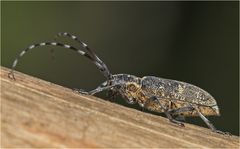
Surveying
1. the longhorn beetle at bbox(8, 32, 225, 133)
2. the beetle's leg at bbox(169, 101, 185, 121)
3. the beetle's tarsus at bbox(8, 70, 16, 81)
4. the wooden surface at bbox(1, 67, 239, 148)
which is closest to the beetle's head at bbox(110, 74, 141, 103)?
the longhorn beetle at bbox(8, 32, 225, 133)

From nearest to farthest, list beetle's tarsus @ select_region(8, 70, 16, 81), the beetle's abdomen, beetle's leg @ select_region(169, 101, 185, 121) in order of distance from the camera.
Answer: beetle's tarsus @ select_region(8, 70, 16, 81) < beetle's leg @ select_region(169, 101, 185, 121) < the beetle's abdomen

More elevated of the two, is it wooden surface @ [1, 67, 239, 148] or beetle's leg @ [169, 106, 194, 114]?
wooden surface @ [1, 67, 239, 148]

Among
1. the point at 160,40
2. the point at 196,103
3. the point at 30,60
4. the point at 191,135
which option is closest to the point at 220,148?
the point at 191,135

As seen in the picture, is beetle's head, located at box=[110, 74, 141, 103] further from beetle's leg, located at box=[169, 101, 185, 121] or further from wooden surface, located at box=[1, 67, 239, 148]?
wooden surface, located at box=[1, 67, 239, 148]

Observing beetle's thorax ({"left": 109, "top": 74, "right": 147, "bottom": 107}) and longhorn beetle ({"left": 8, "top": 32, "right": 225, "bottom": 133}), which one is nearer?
longhorn beetle ({"left": 8, "top": 32, "right": 225, "bottom": 133})

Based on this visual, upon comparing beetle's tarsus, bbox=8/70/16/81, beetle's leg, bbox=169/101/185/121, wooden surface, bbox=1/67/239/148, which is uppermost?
beetle's tarsus, bbox=8/70/16/81

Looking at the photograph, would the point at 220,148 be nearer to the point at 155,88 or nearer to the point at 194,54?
the point at 155,88

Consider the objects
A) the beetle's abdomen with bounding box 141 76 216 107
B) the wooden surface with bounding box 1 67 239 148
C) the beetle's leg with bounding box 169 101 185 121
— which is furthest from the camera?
the beetle's abdomen with bounding box 141 76 216 107

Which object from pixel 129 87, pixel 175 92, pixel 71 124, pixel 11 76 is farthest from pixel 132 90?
pixel 71 124

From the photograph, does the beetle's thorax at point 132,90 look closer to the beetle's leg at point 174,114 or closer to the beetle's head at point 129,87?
the beetle's head at point 129,87
